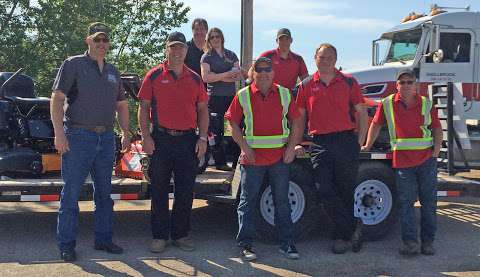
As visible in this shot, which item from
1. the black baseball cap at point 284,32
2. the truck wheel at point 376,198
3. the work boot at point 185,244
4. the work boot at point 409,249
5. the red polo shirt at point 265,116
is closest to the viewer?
the red polo shirt at point 265,116

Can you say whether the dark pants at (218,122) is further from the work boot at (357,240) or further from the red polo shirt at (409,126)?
the red polo shirt at (409,126)

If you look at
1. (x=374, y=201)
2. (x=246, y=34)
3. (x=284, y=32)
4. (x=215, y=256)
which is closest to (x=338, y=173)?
(x=374, y=201)

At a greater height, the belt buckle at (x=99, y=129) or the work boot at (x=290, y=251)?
the belt buckle at (x=99, y=129)

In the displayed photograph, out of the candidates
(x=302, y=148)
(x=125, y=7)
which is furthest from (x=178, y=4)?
(x=302, y=148)

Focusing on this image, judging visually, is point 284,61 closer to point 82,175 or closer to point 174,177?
point 174,177

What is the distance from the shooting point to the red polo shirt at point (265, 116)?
15.7ft

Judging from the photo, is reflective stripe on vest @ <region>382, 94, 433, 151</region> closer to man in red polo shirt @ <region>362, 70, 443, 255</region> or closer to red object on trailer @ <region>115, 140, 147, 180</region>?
man in red polo shirt @ <region>362, 70, 443, 255</region>

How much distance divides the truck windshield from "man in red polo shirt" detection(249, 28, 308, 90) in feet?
13.2

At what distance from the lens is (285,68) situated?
234 inches

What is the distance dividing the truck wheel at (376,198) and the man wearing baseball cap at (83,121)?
2629 millimetres

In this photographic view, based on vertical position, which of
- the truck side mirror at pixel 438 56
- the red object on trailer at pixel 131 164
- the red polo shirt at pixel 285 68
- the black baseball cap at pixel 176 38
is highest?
the truck side mirror at pixel 438 56

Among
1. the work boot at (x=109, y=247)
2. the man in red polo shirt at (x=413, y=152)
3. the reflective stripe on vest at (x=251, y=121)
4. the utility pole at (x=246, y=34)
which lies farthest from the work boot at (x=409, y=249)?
the utility pole at (x=246, y=34)

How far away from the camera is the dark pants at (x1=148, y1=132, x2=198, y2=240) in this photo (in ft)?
16.0

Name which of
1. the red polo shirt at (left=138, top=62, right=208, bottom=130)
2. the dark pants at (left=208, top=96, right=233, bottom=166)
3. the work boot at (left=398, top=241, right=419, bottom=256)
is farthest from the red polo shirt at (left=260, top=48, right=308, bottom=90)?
the work boot at (left=398, top=241, right=419, bottom=256)
